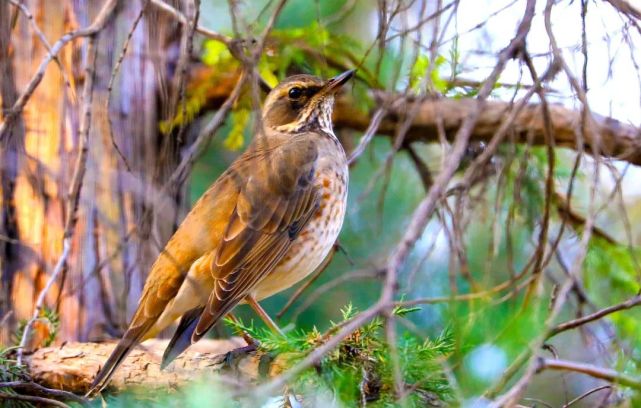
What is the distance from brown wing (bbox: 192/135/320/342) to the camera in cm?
325

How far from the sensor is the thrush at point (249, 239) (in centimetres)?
317

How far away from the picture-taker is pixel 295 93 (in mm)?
3982

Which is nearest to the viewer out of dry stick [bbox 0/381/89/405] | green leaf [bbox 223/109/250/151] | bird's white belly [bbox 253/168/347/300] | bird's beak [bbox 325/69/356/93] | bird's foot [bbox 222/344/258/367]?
dry stick [bbox 0/381/89/405]

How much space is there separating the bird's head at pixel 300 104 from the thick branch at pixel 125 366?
1265mm

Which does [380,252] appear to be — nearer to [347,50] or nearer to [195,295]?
[347,50]

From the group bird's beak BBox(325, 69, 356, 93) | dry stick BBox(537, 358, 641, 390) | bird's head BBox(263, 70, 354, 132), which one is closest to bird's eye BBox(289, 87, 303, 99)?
bird's head BBox(263, 70, 354, 132)

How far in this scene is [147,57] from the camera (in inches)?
170

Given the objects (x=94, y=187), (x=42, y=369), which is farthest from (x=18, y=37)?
(x=42, y=369)

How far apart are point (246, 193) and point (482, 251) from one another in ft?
6.73

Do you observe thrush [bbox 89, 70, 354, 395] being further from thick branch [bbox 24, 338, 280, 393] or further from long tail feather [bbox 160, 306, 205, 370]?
thick branch [bbox 24, 338, 280, 393]

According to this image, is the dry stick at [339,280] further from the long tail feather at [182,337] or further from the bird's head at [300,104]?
the bird's head at [300,104]

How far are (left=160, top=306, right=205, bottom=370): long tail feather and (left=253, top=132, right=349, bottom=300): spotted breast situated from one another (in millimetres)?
401

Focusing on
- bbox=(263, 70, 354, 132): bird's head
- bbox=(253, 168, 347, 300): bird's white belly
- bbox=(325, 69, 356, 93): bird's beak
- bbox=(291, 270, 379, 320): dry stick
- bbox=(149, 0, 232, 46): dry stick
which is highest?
bbox=(149, 0, 232, 46): dry stick

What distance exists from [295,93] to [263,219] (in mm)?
803
